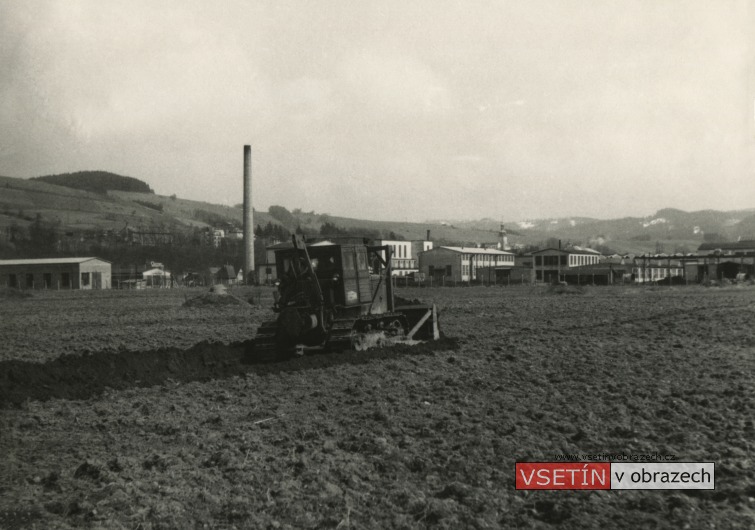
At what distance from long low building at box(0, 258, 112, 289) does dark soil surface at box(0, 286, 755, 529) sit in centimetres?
4966

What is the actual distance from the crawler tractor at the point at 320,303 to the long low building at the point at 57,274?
2013 inches

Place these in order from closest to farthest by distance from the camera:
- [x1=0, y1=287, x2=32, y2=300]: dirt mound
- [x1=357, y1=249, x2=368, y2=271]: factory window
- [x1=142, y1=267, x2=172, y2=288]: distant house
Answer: [x1=357, y1=249, x2=368, y2=271]: factory window < [x1=0, y1=287, x2=32, y2=300]: dirt mound < [x1=142, y1=267, x2=172, y2=288]: distant house

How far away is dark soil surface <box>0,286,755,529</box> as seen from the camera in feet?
19.2

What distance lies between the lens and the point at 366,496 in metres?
6.20

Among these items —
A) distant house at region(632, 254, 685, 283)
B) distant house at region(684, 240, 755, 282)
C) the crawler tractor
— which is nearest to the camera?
the crawler tractor

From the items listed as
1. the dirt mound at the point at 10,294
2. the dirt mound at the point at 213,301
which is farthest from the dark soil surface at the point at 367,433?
the dirt mound at the point at 10,294

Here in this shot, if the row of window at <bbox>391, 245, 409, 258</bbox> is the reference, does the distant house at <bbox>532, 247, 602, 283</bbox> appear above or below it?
below

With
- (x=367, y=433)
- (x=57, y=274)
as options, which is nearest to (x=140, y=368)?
(x=367, y=433)

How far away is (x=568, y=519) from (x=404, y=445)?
2510 millimetres

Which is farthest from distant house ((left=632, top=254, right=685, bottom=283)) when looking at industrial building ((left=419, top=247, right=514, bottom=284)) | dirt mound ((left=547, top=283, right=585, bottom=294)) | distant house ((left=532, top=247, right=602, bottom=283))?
dirt mound ((left=547, top=283, right=585, bottom=294))

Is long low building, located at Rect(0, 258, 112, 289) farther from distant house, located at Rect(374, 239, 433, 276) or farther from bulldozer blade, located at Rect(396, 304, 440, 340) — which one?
bulldozer blade, located at Rect(396, 304, 440, 340)

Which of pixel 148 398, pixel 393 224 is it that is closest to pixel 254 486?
pixel 148 398

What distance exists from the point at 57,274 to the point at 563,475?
222ft

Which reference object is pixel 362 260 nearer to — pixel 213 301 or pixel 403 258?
pixel 213 301
